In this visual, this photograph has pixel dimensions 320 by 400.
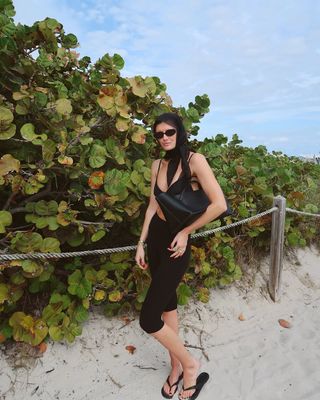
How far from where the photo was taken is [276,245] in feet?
13.5

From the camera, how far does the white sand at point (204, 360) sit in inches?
105

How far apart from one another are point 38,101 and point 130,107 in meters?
0.73

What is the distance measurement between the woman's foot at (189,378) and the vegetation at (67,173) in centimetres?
73

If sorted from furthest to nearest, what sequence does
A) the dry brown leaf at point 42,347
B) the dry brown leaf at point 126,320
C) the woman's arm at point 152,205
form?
the dry brown leaf at point 126,320 < the dry brown leaf at point 42,347 < the woman's arm at point 152,205

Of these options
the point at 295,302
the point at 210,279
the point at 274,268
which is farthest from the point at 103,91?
the point at 295,302

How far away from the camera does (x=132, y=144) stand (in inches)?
119

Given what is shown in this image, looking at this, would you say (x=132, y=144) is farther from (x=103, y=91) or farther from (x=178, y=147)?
(x=178, y=147)

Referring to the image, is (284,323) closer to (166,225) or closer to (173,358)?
(173,358)

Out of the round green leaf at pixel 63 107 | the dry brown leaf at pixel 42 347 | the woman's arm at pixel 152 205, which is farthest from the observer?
the dry brown leaf at pixel 42 347

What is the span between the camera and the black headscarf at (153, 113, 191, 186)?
221cm

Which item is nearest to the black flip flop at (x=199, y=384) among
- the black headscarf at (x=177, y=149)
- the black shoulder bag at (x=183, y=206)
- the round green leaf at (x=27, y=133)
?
the black shoulder bag at (x=183, y=206)

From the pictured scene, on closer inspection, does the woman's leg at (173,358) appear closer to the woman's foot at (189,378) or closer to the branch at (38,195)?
the woman's foot at (189,378)

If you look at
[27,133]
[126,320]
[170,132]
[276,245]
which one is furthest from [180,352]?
[276,245]

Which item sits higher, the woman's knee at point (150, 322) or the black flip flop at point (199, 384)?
the woman's knee at point (150, 322)
